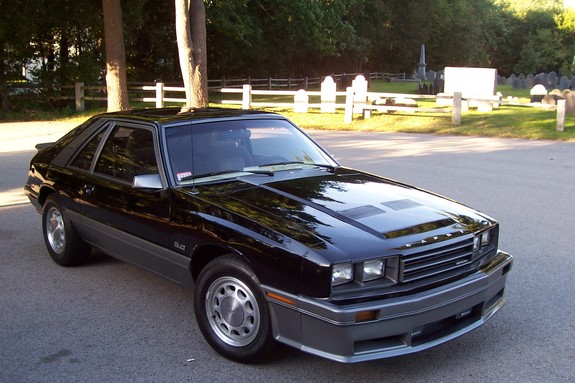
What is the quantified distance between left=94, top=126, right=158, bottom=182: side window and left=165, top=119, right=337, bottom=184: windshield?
8.6 inches

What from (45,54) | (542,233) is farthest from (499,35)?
(542,233)

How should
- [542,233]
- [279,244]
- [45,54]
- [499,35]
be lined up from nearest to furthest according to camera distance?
[279,244]
[542,233]
[45,54]
[499,35]

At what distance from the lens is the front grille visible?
11.9 feet

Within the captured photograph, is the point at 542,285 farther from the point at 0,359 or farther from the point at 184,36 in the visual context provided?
the point at 184,36

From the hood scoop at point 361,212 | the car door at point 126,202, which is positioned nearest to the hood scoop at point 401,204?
the hood scoop at point 361,212

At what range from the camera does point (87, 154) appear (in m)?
5.65

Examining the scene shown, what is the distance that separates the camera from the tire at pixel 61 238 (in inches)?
228

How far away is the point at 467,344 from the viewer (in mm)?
4309

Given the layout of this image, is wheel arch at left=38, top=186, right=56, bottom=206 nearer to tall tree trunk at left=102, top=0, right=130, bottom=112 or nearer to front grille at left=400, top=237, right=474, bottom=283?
front grille at left=400, top=237, right=474, bottom=283

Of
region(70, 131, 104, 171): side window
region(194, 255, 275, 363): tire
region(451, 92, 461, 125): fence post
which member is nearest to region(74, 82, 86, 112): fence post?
region(451, 92, 461, 125): fence post

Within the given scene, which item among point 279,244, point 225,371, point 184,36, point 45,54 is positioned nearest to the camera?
point 279,244

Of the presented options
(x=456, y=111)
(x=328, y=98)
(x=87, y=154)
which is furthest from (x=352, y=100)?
(x=87, y=154)

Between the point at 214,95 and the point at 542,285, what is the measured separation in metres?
33.5

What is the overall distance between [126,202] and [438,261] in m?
2.52
